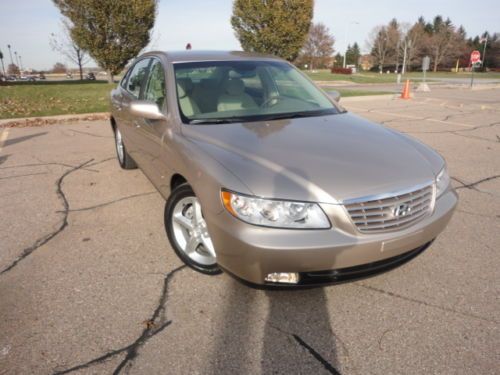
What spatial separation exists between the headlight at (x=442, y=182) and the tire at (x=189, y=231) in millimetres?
1611

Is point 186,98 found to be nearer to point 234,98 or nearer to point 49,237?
point 234,98

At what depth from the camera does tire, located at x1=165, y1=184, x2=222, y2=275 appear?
9.30ft

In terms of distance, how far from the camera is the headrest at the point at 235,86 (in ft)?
11.7

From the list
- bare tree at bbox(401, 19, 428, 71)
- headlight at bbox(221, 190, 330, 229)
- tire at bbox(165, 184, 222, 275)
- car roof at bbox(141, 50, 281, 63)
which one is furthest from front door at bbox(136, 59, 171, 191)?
bare tree at bbox(401, 19, 428, 71)

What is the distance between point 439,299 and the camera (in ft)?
8.82

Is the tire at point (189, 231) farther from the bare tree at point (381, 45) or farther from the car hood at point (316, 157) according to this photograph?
the bare tree at point (381, 45)

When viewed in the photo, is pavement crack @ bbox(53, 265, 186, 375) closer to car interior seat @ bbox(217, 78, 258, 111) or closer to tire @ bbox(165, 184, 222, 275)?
tire @ bbox(165, 184, 222, 275)

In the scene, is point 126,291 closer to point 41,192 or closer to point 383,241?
point 383,241

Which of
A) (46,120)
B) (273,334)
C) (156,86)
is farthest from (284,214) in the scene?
(46,120)

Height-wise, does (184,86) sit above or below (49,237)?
above

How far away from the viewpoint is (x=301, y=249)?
7.11 feet

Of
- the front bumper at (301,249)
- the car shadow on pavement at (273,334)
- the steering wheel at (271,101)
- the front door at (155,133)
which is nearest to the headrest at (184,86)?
Answer: the front door at (155,133)

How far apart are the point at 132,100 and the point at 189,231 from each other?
6.47 feet

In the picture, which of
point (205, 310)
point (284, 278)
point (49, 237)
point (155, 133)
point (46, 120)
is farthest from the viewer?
point (46, 120)
